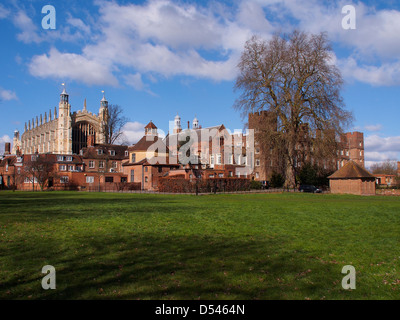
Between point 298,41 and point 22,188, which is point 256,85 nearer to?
point 298,41

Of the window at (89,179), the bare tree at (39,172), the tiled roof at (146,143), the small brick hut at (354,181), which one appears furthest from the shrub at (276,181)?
the bare tree at (39,172)

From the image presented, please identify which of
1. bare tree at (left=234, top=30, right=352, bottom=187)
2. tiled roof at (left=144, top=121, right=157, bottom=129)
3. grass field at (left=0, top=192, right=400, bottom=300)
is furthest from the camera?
tiled roof at (left=144, top=121, right=157, bottom=129)

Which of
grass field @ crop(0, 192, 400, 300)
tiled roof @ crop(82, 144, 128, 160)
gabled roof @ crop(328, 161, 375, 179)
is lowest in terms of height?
grass field @ crop(0, 192, 400, 300)

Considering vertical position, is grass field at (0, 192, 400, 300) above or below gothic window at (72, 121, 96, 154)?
below

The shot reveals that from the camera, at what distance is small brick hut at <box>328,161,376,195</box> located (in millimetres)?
42062

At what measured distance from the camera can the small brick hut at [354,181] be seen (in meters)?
42.1

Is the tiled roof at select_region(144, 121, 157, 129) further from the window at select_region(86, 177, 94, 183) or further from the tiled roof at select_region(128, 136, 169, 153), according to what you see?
the window at select_region(86, 177, 94, 183)

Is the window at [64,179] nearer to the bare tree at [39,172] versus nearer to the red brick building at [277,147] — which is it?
the bare tree at [39,172]

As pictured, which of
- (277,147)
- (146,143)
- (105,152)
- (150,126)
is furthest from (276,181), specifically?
(105,152)

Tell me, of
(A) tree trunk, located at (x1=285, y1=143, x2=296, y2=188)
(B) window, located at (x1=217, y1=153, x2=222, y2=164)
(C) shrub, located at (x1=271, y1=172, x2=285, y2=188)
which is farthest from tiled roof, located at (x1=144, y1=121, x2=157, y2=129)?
(A) tree trunk, located at (x1=285, y1=143, x2=296, y2=188)

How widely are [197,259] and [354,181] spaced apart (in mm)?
39368

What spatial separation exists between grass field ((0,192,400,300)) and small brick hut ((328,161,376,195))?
30.8 metres

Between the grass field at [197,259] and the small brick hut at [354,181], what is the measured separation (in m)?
30.8
